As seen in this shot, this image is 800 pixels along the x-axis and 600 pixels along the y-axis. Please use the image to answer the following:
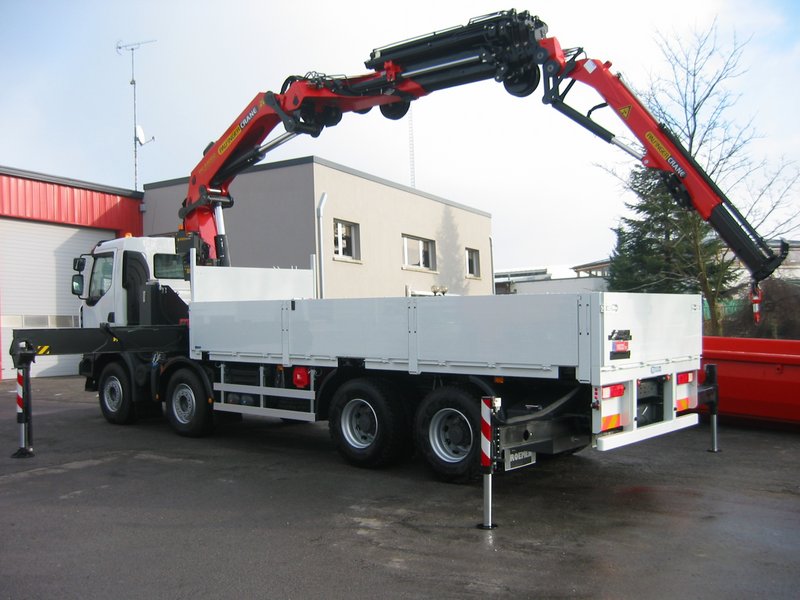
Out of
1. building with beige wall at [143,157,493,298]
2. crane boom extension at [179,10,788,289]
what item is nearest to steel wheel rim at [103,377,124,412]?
crane boom extension at [179,10,788,289]

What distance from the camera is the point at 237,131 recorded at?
11461mm

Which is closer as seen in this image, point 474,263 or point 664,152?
point 664,152

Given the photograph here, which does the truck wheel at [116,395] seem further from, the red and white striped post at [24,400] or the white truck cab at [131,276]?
the red and white striped post at [24,400]

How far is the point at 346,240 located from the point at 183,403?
1114cm

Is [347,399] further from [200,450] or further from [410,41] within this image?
[410,41]

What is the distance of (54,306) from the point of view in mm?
21625

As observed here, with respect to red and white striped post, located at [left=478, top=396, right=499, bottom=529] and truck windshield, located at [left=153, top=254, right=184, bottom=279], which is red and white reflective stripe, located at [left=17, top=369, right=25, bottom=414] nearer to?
truck windshield, located at [left=153, top=254, right=184, bottom=279]

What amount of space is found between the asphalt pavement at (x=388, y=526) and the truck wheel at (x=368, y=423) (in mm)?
225

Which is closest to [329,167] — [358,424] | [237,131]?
[237,131]

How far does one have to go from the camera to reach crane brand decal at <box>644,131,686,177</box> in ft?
24.8

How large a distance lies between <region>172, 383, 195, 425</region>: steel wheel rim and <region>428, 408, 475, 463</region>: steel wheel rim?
14.9ft

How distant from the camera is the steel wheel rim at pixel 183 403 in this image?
10469mm

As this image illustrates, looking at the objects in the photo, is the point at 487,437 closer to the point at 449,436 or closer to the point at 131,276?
the point at 449,436

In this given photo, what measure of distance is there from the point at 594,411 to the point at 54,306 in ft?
64.3
